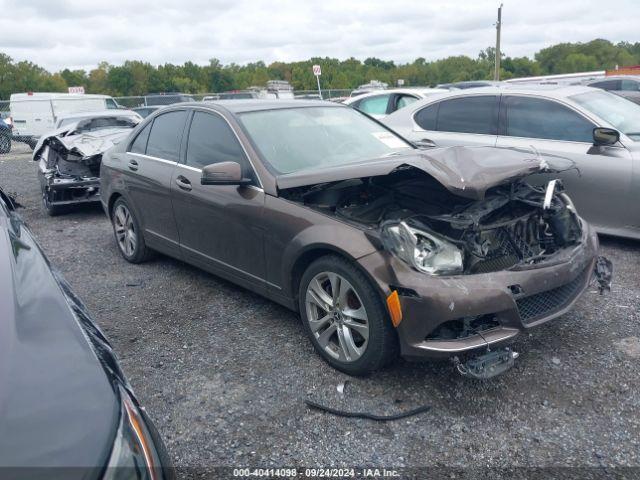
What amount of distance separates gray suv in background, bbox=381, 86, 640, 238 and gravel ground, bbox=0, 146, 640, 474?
991 mm

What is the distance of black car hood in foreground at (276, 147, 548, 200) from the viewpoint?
2938 mm

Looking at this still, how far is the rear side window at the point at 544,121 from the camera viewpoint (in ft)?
17.9

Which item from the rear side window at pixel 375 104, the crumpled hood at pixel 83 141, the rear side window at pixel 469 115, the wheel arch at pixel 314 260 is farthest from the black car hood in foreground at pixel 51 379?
the rear side window at pixel 375 104

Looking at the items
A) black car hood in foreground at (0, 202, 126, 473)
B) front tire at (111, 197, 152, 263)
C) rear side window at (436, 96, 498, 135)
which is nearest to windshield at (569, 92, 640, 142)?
rear side window at (436, 96, 498, 135)

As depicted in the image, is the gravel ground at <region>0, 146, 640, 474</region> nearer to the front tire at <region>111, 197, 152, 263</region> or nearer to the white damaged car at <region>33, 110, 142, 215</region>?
the front tire at <region>111, 197, 152, 263</region>

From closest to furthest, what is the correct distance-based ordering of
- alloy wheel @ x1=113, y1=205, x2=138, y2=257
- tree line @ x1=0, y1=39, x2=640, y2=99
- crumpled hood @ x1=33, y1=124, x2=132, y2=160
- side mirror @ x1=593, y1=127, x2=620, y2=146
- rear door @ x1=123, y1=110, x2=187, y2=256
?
rear door @ x1=123, y1=110, x2=187, y2=256, side mirror @ x1=593, y1=127, x2=620, y2=146, alloy wheel @ x1=113, y1=205, x2=138, y2=257, crumpled hood @ x1=33, y1=124, x2=132, y2=160, tree line @ x1=0, y1=39, x2=640, y2=99

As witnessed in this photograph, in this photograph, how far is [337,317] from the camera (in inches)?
128

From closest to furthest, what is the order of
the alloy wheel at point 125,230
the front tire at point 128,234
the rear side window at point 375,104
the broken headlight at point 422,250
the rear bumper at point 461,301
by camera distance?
the rear bumper at point 461,301 < the broken headlight at point 422,250 < the front tire at point 128,234 < the alloy wheel at point 125,230 < the rear side window at point 375,104

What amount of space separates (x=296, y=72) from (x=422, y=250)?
7057cm

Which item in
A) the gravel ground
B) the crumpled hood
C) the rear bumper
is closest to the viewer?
the gravel ground

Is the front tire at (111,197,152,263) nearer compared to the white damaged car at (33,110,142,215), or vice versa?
the front tire at (111,197,152,263)

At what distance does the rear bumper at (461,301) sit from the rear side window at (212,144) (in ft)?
4.70

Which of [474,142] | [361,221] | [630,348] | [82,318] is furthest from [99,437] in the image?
[474,142]

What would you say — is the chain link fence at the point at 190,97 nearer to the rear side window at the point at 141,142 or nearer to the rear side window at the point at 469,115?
the rear side window at the point at 469,115
